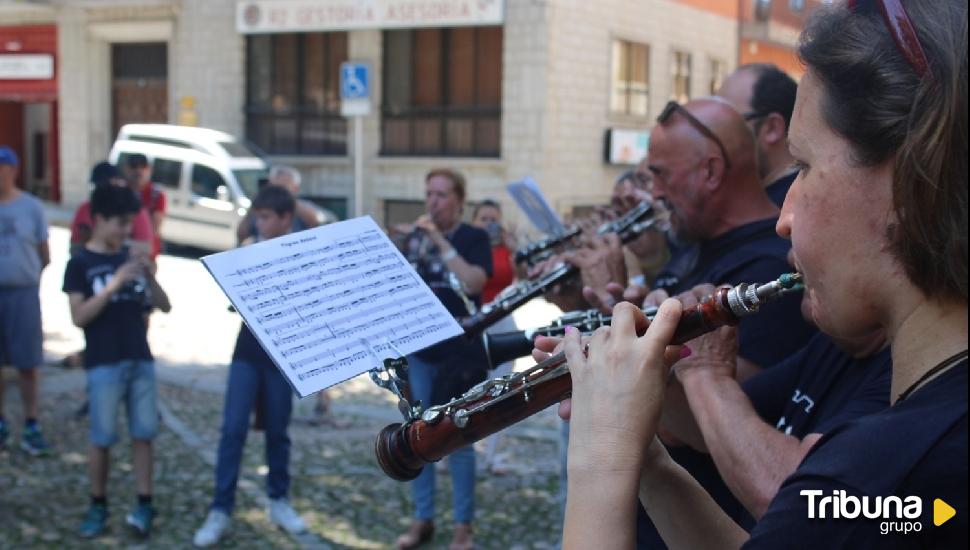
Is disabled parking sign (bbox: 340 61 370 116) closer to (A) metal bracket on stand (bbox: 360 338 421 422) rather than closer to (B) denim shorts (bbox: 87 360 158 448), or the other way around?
(B) denim shorts (bbox: 87 360 158 448)

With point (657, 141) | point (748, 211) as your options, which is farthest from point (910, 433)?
point (657, 141)

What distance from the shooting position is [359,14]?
18.9 meters

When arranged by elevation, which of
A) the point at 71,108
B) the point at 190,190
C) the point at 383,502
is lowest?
the point at 383,502

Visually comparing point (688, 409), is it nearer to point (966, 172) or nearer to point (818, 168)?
point (818, 168)

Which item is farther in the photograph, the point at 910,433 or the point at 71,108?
the point at 71,108

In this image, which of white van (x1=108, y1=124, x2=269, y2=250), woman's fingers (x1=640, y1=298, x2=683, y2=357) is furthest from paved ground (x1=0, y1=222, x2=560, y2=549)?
white van (x1=108, y1=124, x2=269, y2=250)

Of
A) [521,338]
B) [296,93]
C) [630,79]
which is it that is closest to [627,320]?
[521,338]

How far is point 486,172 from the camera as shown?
18.1m

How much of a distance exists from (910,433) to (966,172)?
0.27m

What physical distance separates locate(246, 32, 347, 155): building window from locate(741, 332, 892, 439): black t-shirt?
17.9 m

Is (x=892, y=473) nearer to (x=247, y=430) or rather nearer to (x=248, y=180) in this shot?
(x=247, y=430)

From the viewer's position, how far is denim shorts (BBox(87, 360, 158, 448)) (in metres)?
5.05

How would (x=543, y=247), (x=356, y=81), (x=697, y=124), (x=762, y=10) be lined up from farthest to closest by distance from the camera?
(x=762, y=10), (x=356, y=81), (x=543, y=247), (x=697, y=124)

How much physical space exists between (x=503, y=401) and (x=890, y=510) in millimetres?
750
